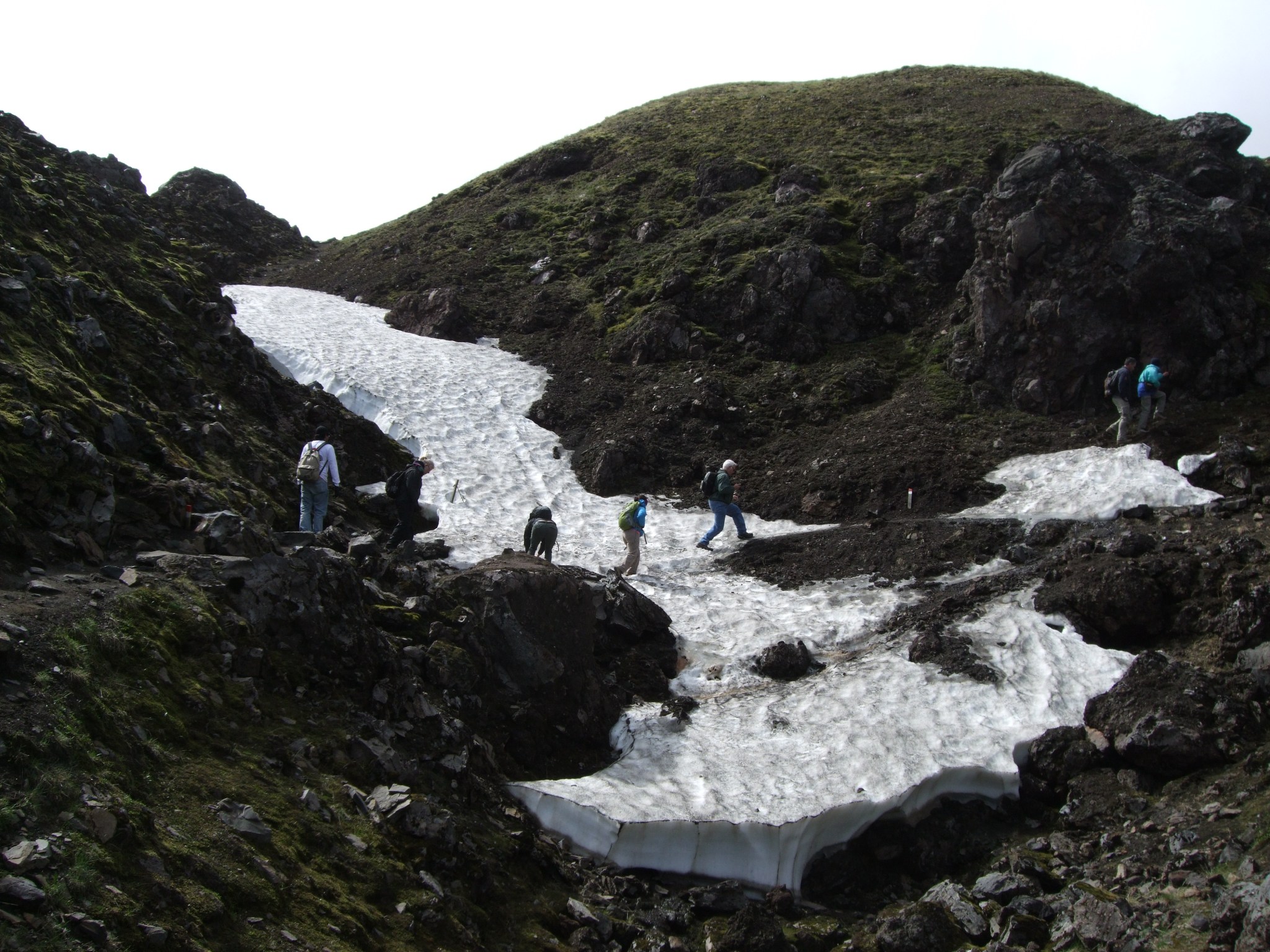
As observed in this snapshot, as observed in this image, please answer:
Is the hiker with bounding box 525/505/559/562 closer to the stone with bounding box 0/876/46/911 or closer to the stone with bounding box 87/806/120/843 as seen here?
the stone with bounding box 87/806/120/843

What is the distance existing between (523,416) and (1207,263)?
20590 millimetres

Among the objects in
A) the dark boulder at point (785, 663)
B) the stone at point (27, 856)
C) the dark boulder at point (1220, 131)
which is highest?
the dark boulder at point (1220, 131)

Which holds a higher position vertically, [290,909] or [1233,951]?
[290,909]

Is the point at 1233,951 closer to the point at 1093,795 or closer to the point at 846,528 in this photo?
the point at 1093,795

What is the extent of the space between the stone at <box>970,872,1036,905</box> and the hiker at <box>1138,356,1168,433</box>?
15.4m

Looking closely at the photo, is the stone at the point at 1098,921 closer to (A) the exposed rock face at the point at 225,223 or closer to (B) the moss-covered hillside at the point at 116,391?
(B) the moss-covered hillside at the point at 116,391

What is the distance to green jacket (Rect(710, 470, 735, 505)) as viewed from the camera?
70.6 feet

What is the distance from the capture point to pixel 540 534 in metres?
17.9

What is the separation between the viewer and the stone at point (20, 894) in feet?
17.0

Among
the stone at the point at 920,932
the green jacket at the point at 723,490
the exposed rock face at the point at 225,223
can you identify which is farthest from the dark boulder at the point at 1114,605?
the exposed rock face at the point at 225,223

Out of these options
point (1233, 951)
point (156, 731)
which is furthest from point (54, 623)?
point (1233, 951)

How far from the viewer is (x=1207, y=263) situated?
24203mm

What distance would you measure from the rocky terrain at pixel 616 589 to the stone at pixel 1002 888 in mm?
39

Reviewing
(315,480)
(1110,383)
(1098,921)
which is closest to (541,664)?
(315,480)
